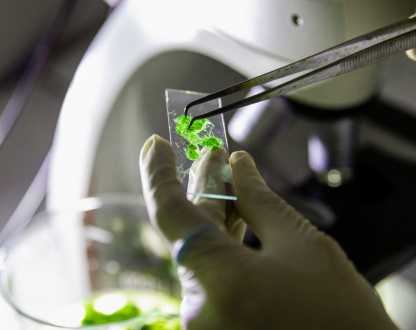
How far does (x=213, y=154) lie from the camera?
302 mm

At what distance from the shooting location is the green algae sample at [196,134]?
11.8 inches

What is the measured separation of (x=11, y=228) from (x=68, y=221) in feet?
0.29

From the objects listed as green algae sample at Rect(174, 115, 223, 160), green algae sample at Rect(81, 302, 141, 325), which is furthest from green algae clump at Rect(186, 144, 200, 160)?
green algae sample at Rect(81, 302, 141, 325)

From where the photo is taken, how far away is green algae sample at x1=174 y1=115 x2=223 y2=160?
30 cm

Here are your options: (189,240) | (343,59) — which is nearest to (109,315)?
(189,240)

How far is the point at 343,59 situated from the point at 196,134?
0.14 m

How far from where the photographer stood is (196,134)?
A: 0.30 m

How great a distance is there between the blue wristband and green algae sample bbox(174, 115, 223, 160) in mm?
65

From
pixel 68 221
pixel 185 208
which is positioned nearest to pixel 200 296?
pixel 185 208

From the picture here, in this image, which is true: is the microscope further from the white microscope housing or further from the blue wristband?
the blue wristband

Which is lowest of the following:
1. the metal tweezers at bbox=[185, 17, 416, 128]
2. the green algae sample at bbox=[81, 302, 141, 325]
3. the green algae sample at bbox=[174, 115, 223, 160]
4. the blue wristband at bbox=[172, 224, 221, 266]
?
the green algae sample at bbox=[81, 302, 141, 325]

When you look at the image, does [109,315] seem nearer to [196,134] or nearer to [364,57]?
[196,134]

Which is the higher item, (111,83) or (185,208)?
(111,83)

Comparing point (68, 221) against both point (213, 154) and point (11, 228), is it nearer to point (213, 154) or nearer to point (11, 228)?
point (11, 228)
